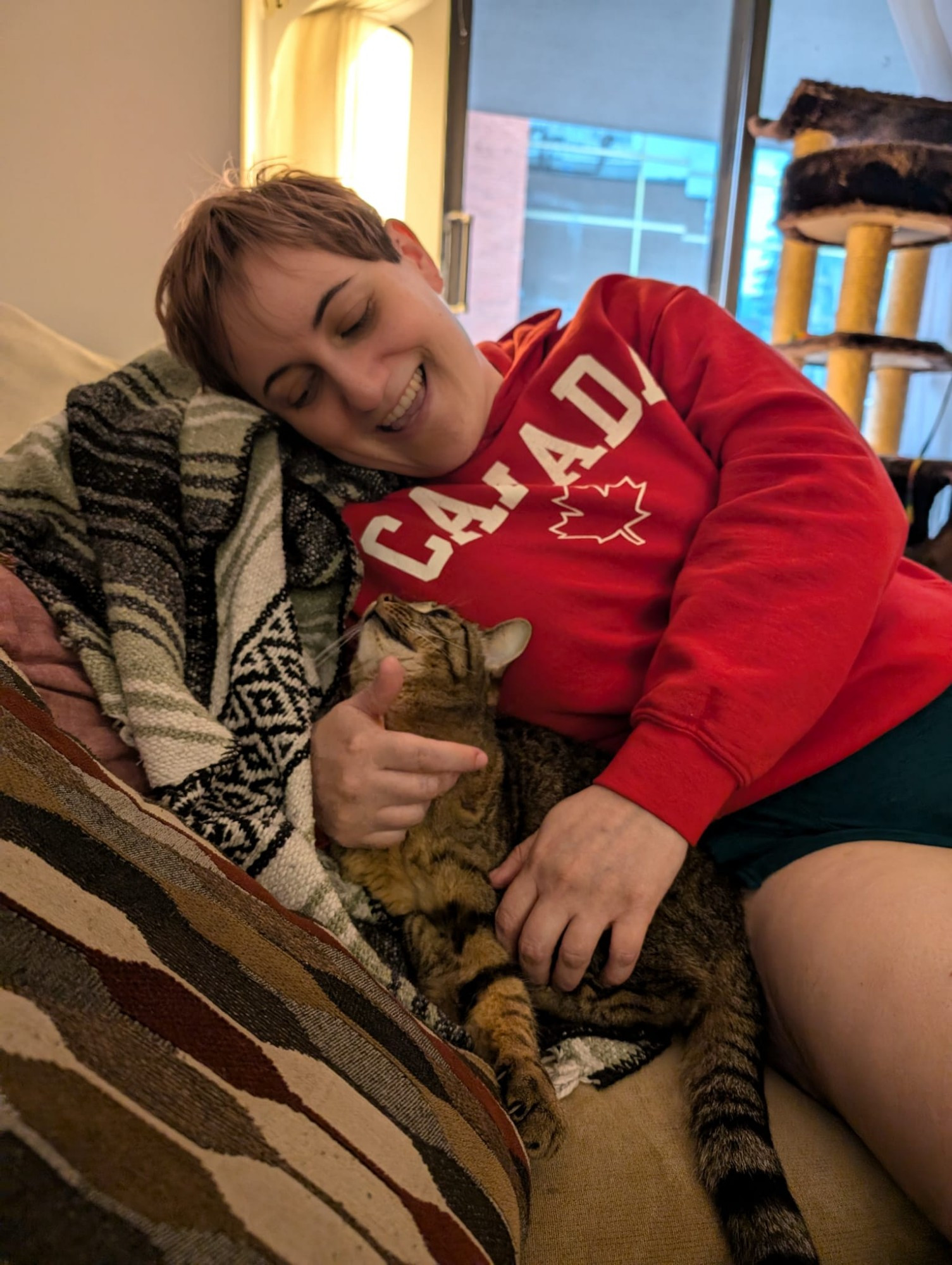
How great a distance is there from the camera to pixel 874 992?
638 millimetres

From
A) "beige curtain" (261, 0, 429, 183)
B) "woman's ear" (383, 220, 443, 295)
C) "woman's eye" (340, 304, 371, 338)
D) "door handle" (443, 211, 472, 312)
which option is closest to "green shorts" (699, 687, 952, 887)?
"woman's eye" (340, 304, 371, 338)

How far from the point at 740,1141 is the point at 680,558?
599 mm

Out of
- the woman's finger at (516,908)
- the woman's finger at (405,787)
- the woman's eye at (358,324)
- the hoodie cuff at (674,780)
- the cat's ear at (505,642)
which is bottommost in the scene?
the woman's finger at (516,908)

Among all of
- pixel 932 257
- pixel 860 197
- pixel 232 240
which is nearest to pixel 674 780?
pixel 232 240

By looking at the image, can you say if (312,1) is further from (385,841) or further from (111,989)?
Answer: (111,989)

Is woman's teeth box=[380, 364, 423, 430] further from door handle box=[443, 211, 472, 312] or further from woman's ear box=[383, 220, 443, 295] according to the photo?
door handle box=[443, 211, 472, 312]

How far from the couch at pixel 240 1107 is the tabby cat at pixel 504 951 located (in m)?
0.03

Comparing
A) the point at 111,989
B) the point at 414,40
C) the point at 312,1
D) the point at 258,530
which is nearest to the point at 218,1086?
the point at 111,989

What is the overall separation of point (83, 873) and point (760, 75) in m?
3.99

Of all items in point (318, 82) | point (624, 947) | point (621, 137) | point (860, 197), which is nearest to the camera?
point (624, 947)

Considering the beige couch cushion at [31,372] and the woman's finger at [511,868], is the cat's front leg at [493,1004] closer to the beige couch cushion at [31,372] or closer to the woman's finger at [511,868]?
the woman's finger at [511,868]

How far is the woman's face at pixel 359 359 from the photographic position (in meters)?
0.90

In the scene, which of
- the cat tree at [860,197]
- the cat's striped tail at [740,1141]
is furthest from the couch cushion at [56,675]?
the cat tree at [860,197]

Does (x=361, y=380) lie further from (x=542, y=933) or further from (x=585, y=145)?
(x=585, y=145)
